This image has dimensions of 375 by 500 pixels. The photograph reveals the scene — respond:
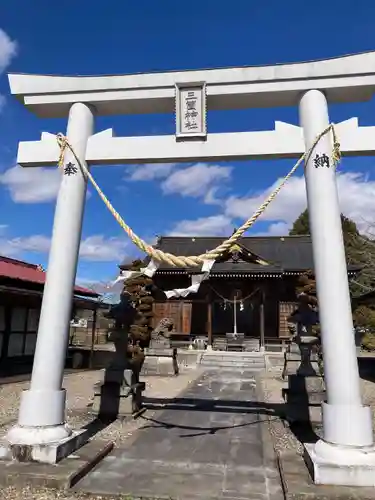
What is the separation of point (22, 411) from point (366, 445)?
152 inches

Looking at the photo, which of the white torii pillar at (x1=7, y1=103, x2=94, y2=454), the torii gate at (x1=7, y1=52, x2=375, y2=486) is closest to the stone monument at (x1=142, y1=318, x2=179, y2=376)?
the torii gate at (x1=7, y1=52, x2=375, y2=486)

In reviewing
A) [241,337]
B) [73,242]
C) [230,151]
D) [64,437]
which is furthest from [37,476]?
[241,337]

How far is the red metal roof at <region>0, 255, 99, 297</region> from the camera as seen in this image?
15773 mm

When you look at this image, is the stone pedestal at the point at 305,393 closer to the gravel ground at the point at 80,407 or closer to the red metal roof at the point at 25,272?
the gravel ground at the point at 80,407

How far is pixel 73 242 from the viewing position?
16.4ft

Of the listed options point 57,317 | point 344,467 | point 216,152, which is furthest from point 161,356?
point 344,467

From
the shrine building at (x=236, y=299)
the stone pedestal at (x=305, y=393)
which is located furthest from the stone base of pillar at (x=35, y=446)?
the shrine building at (x=236, y=299)

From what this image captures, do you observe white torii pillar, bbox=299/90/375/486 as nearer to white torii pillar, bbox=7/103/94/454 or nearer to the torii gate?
the torii gate

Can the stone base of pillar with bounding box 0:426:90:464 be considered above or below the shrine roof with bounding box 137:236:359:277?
below

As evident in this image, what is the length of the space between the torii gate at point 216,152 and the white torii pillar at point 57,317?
12 mm

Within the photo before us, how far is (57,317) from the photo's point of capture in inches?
187

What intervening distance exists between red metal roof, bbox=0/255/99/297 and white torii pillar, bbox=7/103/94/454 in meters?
10.5

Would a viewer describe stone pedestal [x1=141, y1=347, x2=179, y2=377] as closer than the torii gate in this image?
No

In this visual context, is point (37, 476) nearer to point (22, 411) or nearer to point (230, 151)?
point (22, 411)
